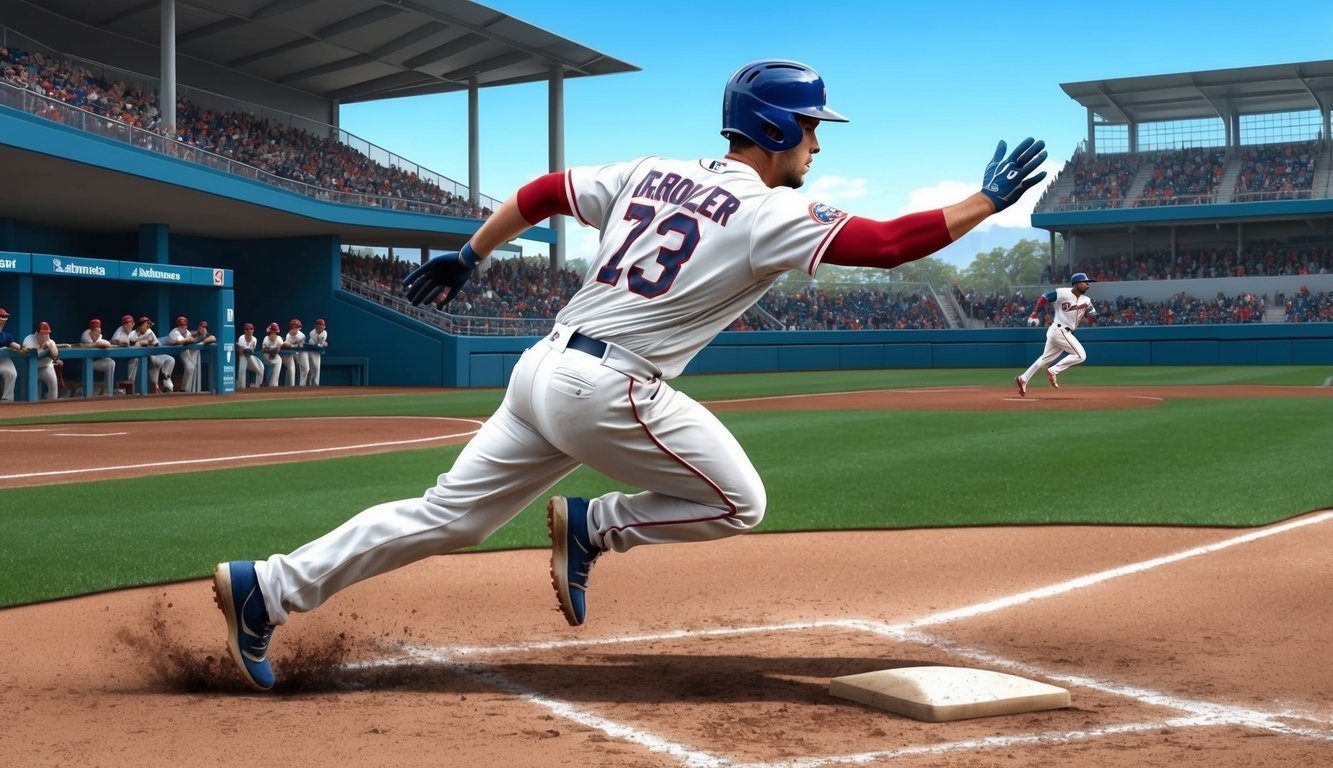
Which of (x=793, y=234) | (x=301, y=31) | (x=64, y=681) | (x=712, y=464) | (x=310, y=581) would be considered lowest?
(x=64, y=681)

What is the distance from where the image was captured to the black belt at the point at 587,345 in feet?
11.7

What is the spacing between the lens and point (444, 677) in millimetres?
3945

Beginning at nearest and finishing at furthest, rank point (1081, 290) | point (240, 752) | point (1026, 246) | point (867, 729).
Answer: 1. point (240, 752)
2. point (867, 729)
3. point (1081, 290)
4. point (1026, 246)

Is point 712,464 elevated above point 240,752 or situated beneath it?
elevated above

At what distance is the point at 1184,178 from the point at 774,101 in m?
53.1

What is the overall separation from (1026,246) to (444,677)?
5815 inches

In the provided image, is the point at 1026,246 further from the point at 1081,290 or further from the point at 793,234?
the point at 793,234

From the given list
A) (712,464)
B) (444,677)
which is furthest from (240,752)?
(712,464)

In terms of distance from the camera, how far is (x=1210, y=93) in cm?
5069

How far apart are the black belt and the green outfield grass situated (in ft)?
9.93

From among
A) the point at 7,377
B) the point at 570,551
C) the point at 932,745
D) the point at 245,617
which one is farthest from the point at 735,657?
the point at 7,377

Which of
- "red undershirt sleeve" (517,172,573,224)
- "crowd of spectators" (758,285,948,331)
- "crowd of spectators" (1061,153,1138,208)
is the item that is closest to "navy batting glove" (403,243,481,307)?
"red undershirt sleeve" (517,172,573,224)

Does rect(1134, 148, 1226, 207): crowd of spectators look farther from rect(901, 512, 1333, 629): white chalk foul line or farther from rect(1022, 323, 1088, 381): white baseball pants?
rect(901, 512, 1333, 629): white chalk foul line

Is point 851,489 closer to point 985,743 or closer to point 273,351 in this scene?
point 985,743
